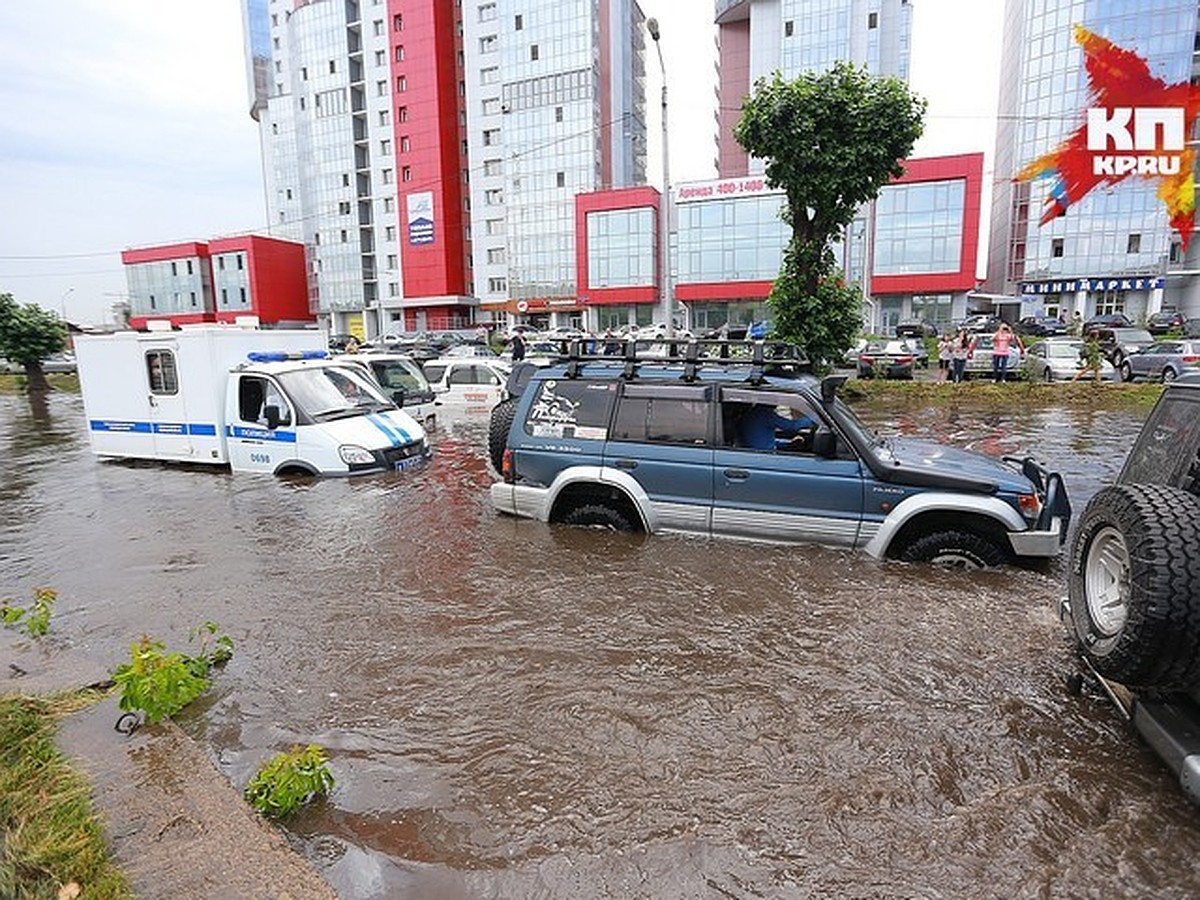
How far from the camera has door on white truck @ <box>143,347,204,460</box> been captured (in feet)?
35.6

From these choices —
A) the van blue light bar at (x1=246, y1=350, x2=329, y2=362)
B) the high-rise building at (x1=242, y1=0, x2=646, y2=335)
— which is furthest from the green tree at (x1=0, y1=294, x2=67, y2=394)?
the high-rise building at (x1=242, y1=0, x2=646, y2=335)

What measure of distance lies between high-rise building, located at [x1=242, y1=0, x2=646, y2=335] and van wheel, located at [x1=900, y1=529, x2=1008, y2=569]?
58.2m

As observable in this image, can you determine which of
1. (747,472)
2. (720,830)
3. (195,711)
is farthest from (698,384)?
(195,711)

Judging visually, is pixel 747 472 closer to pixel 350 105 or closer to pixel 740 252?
pixel 740 252

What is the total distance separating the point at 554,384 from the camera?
6930mm

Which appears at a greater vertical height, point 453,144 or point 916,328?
point 453,144

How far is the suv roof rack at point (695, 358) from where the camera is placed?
6.36 metres

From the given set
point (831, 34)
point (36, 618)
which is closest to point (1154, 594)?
point (36, 618)

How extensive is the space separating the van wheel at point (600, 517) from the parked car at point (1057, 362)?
58.5ft

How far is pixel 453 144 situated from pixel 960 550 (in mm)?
69220

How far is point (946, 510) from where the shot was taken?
553 centimetres

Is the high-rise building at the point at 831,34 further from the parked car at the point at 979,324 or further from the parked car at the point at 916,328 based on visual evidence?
the parked car at the point at 979,324

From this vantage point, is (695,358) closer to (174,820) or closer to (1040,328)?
(174,820)

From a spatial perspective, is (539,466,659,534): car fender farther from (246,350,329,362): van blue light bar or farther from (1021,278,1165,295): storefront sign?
(1021,278,1165,295): storefront sign
